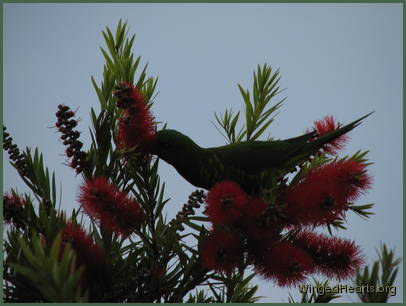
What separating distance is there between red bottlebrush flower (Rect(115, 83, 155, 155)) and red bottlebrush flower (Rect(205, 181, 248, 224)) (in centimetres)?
22

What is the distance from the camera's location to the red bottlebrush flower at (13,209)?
2.79 feet

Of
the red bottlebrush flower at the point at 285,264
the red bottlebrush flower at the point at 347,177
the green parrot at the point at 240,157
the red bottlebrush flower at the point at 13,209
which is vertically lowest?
the red bottlebrush flower at the point at 285,264

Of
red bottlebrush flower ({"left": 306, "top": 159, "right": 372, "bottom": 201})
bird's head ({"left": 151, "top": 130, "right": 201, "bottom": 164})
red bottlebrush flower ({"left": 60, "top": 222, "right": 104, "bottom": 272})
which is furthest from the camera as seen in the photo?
bird's head ({"left": 151, "top": 130, "right": 201, "bottom": 164})

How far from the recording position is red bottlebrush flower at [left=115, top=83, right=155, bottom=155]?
0.94m

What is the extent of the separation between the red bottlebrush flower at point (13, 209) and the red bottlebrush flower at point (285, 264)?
47 cm

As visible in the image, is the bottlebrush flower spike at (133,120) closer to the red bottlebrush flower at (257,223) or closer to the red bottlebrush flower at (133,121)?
the red bottlebrush flower at (133,121)

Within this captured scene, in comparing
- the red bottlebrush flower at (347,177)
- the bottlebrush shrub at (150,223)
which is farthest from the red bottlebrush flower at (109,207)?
the red bottlebrush flower at (347,177)

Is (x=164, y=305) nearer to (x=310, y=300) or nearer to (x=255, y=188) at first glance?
(x=310, y=300)

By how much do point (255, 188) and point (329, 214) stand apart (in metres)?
0.28

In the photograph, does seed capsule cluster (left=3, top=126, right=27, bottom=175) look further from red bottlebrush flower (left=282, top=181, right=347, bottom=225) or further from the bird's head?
red bottlebrush flower (left=282, top=181, right=347, bottom=225)

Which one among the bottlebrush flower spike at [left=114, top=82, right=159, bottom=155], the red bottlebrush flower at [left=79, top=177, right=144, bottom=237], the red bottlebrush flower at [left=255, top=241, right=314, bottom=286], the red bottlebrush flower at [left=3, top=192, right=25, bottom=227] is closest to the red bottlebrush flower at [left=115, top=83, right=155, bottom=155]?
the bottlebrush flower spike at [left=114, top=82, right=159, bottom=155]

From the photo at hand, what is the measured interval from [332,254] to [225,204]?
0.26 meters

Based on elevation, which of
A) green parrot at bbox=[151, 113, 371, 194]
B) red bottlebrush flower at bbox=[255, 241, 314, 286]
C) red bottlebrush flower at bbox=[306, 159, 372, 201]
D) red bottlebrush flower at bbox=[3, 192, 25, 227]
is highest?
green parrot at bbox=[151, 113, 371, 194]

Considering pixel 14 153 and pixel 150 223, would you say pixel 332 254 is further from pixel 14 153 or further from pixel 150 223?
pixel 14 153
